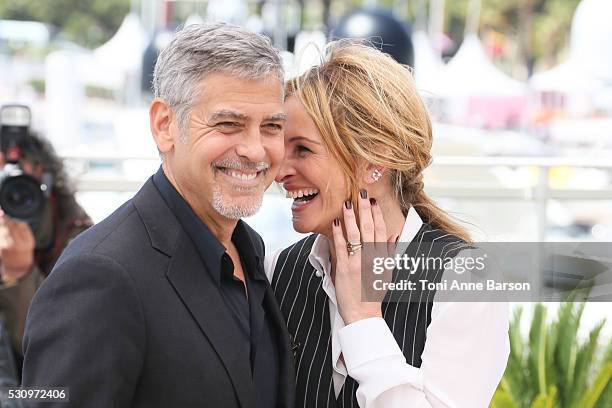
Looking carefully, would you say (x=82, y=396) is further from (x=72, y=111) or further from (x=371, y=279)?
(x=72, y=111)

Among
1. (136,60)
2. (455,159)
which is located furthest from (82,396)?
(136,60)

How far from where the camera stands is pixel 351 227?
2.39 metres

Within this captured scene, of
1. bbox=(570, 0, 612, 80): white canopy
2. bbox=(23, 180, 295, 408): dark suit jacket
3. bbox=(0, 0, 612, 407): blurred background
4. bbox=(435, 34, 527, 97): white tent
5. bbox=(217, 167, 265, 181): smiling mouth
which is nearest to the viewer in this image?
bbox=(23, 180, 295, 408): dark suit jacket

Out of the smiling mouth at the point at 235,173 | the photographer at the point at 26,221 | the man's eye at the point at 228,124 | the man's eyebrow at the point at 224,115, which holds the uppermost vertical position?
the man's eyebrow at the point at 224,115

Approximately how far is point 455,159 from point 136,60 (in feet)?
40.9

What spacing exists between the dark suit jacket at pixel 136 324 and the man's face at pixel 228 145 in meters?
0.09

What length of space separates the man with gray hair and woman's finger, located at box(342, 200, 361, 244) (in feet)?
0.91

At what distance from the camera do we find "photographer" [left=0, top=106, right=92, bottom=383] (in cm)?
403

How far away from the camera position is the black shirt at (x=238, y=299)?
2117mm

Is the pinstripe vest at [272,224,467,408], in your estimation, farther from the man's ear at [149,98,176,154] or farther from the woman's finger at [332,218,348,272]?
the man's ear at [149,98,176,154]

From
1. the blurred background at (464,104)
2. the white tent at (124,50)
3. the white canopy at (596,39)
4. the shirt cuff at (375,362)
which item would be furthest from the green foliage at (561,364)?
the white tent at (124,50)

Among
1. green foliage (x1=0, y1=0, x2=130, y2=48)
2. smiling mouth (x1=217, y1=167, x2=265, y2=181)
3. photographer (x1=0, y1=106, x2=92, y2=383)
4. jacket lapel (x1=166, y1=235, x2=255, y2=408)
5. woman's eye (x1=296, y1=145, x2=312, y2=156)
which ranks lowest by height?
green foliage (x1=0, y1=0, x2=130, y2=48)

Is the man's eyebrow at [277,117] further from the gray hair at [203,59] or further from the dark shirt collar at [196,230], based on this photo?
the dark shirt collar at [196,230]

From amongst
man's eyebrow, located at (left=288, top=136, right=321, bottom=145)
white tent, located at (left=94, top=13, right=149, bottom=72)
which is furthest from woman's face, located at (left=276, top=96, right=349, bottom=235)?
white tent, located at (left=94, top=13, right=149, bottom=72)
